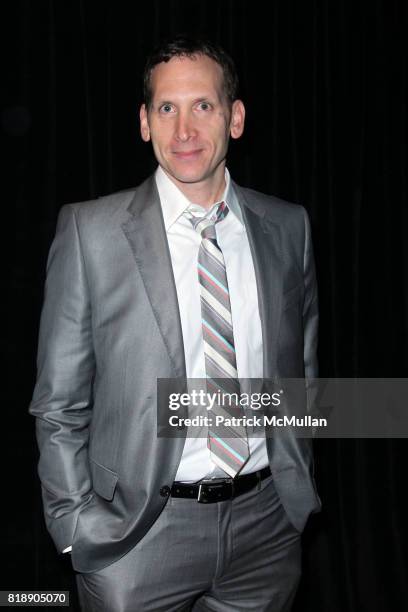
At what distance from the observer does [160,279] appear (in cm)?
155

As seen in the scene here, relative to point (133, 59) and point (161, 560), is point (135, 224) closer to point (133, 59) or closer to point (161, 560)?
point (161, 560)

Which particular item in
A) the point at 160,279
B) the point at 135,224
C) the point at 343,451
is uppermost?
the point at 135,224

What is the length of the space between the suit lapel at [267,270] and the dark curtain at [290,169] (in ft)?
2.95

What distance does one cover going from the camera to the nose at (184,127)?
1.59 metres

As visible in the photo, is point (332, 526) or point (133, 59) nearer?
point (133, 59)

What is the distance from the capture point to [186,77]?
5.31ft

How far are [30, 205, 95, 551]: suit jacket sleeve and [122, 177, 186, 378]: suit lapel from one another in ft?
0.47

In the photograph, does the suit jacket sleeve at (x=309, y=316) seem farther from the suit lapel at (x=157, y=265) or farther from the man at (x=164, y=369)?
the suit lapel at (x=157, y=265)

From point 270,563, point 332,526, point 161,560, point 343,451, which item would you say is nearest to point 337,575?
point 332,526

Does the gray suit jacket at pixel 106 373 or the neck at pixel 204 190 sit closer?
the gray suit jacket at pixel 106 373

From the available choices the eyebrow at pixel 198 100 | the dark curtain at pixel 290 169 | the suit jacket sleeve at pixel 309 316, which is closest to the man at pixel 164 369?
the eyebrow at pixel 198 100

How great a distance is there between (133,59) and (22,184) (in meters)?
0.65

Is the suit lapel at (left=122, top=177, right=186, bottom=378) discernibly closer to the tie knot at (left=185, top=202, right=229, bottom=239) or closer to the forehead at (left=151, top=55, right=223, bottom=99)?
the tie knot at (left=185, top=202, right=229, bottom=239)

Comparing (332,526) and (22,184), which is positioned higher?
(22,184)
